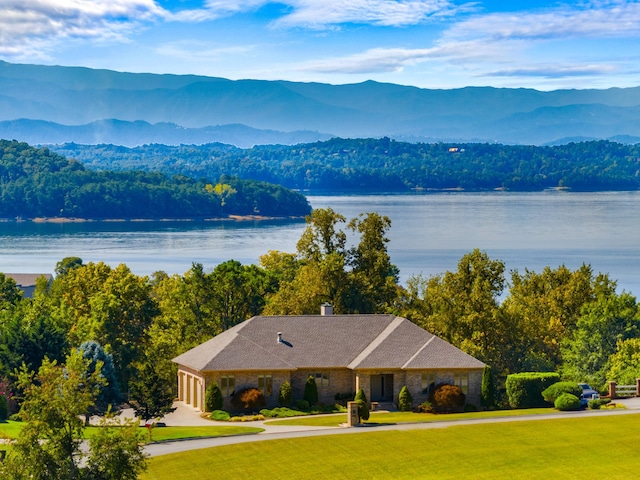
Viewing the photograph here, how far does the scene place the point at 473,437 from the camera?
152ft

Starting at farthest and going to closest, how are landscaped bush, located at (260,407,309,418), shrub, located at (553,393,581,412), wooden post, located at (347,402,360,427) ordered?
landscaped bush, located at (260,407,309,418) < shrub, located at (553,393,581,412) < wooden post, located at (347,402,360,427)

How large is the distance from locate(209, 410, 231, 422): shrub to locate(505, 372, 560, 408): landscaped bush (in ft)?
44.1

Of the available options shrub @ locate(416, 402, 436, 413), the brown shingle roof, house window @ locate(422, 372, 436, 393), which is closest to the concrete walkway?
the brown shingle roof

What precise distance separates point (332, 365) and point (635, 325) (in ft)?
60.9

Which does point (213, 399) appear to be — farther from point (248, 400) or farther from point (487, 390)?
point (487, 390)

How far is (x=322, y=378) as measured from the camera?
58.2m

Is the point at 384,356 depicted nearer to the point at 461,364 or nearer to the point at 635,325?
the point at 461,364

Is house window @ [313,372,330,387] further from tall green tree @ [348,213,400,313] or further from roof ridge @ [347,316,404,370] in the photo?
tall green tree @ [348,213,400,313]

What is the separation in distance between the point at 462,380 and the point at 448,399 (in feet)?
5.89

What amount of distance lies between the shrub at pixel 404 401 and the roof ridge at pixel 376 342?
2729 mm

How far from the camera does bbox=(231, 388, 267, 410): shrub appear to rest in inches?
2184

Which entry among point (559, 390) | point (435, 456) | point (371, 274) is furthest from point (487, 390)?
point (371, 274)

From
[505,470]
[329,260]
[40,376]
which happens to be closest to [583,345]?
[329,260]

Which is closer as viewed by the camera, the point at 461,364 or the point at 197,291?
the point at 461,364
